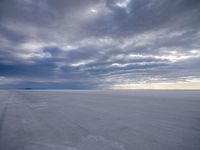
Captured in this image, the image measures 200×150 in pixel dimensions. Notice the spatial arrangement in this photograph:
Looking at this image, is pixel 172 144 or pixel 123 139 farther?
pixel 123 139

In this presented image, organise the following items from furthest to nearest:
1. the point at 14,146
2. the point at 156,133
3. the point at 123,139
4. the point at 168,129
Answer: the point at 168,129
the point at 156,133
the point at 123,139
the point at 14,146

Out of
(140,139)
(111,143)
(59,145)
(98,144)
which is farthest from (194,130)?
(59,145)

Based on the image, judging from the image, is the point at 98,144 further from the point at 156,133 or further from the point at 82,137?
the point at 156,133

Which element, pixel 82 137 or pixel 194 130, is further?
pixel 194 130

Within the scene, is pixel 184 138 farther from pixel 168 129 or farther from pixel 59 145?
pixel 59 145

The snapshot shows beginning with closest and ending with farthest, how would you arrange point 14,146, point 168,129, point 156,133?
point 14,146 → point 156,133 → point 168,129

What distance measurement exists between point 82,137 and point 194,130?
389cm

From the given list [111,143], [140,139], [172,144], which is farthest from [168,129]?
[111,143]

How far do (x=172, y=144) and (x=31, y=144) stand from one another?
12.6ft

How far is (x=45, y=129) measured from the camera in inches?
178

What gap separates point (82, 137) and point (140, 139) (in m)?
1.75

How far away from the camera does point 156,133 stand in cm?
408

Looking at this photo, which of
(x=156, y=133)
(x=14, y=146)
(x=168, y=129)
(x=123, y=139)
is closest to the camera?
(x=14, y=146)

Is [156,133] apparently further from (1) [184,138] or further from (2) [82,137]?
(2) [82,137]
